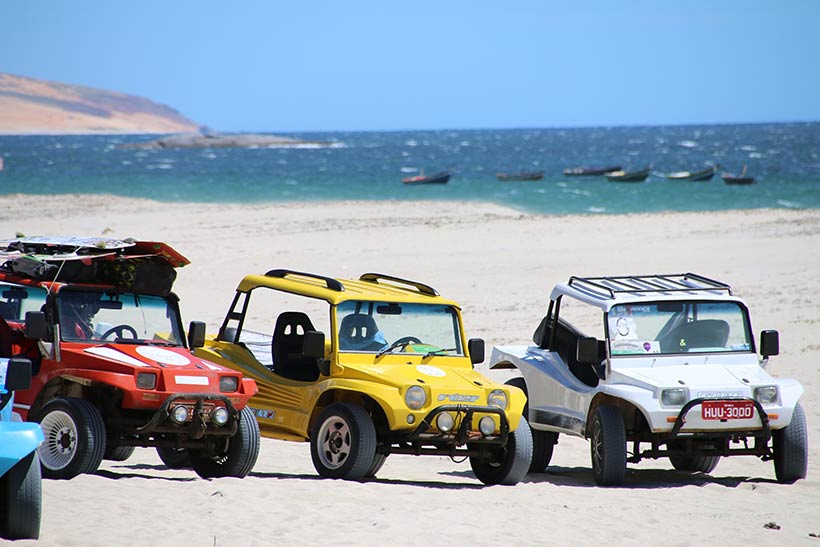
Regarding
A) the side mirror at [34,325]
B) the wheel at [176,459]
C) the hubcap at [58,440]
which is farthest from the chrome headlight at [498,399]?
the side mirror at [34,325]

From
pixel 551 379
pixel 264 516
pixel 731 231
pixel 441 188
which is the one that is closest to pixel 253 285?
pixel 551 379

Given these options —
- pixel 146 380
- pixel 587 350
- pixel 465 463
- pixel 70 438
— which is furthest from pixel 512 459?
pixel 70 438

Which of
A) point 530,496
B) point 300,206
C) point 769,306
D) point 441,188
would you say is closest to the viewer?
point 530,496

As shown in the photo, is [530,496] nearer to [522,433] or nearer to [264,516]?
[522,433]

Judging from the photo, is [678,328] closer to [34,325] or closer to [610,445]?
[610,445]

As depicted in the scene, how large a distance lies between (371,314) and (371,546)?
A: 3.26 metres

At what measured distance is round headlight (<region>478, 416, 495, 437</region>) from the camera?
10.1 m

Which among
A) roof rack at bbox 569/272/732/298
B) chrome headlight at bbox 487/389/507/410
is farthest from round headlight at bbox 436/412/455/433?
roof rack at bbox 569/272/732/298

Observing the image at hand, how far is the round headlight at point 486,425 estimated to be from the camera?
33.2ft

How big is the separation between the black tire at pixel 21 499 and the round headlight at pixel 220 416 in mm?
2490

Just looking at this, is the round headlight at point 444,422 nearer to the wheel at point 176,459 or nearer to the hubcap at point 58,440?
the wheel at point 176,459

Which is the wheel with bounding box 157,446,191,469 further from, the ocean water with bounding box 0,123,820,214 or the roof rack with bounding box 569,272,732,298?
the ocean water with bounding box 0,123,820,214

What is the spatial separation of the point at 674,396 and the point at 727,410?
44cm

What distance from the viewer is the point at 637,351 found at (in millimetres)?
10922
